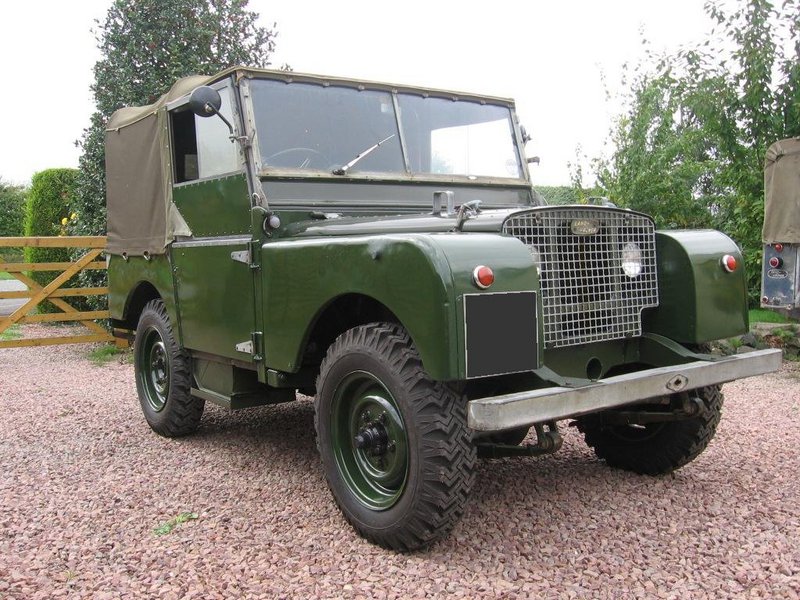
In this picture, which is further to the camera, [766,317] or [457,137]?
[766,317]

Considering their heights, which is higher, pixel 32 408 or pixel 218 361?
pixel 218 361

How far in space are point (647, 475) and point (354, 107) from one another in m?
2.73

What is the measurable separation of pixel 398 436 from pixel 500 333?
0.66m

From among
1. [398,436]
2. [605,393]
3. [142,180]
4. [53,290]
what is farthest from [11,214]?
[605,393]

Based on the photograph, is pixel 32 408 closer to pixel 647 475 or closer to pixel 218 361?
pixel 218 361

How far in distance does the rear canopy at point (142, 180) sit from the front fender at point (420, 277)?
1692 mm

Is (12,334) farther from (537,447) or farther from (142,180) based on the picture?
(537,447)

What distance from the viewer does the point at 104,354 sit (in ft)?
32.6

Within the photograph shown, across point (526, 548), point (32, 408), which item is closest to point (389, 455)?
point (526, 548)

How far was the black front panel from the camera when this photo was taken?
9.91ft

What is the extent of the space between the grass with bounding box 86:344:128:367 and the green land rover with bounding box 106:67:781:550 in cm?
426

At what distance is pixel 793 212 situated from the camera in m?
8.01

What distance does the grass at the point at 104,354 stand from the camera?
31.4ft

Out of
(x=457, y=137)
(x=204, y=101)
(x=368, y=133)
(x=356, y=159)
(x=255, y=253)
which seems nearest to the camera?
(x=204, y=101)
